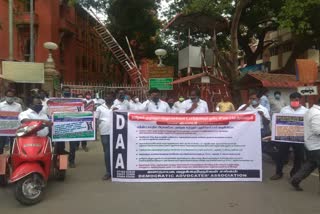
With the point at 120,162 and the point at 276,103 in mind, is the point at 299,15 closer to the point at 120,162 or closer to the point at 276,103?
the point at 276,103

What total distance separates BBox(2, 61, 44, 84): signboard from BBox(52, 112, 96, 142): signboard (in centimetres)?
1255

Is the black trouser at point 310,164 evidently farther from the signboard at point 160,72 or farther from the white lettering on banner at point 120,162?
the signboard at point 160,72

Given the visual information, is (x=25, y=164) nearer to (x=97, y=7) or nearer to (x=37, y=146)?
(x=37, y=146)

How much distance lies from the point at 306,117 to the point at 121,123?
10.5 ft

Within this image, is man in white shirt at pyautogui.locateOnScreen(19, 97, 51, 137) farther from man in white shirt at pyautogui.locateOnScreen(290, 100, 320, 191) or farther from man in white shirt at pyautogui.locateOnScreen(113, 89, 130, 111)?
man in white shirt at pyautogui.locateOnScreen(290, 100, 320, 191)

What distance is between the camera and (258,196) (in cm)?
786

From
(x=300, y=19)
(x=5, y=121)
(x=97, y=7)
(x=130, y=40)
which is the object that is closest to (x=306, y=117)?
(x=5, y=121)

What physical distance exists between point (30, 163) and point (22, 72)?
15.2 meters

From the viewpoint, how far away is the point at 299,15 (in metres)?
22.9

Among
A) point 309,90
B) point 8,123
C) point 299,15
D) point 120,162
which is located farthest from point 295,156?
point 299,15

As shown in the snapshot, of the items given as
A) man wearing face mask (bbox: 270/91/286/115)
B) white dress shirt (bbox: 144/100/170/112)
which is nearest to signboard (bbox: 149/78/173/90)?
man wearing face mask (bbox: 270/91/286/115)

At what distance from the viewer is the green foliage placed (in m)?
22.9

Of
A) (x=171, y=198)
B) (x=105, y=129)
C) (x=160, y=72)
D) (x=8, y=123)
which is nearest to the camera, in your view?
(x=171, y=198)

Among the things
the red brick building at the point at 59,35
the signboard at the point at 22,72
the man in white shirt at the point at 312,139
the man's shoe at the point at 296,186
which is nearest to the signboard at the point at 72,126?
the man's shoe at the point at 296,186
